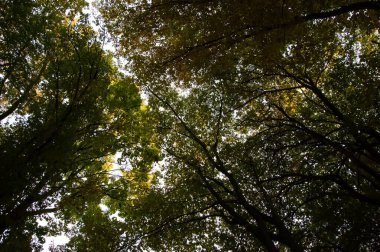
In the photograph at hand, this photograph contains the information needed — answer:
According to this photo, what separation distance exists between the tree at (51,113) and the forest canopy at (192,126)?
0.05 meters

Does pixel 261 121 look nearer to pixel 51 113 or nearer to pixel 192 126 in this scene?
pixel 192 126

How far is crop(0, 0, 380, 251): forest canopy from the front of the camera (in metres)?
6.91

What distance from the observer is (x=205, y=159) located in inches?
472

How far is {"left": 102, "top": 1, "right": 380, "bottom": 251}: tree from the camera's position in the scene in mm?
6570

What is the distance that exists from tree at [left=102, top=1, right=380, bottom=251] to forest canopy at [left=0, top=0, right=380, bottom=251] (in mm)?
49

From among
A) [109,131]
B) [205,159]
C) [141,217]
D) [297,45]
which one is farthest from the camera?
[205,159]

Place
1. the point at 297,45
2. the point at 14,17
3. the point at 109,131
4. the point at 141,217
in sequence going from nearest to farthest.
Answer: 1. the point at 14,17
2. the point at 297,45
3. the point at 141,217
4. the point at 109,131

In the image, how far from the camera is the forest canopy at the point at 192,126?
6.91 metres

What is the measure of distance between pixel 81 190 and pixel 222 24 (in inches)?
320

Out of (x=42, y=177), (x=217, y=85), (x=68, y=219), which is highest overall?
(x=217, y=85)

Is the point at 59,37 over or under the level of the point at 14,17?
over

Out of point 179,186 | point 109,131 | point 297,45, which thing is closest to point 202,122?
point 179,186

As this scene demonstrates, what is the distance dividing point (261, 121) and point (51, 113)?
273 inches

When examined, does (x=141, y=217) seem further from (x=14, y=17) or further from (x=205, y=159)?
(x=14, y=17)
